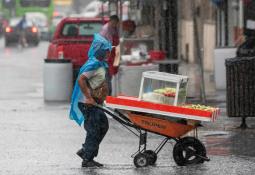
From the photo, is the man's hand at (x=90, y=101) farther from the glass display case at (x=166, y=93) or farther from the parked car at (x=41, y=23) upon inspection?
the parked car at (x=41, y=23)

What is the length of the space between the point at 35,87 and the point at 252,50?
21.5ft

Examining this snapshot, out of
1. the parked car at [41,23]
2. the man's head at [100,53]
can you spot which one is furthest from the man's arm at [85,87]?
the parked car at [41,23]

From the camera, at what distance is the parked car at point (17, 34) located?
180 feet

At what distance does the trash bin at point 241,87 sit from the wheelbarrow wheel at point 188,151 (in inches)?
131

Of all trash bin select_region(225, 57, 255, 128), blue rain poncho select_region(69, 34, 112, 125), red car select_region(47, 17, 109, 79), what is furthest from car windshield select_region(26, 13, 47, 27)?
blue rain poncho select_region(69, 34, 112, 125)

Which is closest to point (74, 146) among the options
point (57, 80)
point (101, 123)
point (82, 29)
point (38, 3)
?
point (101, 123)

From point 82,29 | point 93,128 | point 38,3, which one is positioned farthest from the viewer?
point 38,3

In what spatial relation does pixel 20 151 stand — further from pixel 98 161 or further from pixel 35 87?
pixel 35 87

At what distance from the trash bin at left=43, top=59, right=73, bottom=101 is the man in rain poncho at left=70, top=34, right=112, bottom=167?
9.18m

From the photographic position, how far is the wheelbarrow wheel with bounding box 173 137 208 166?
11727 mm

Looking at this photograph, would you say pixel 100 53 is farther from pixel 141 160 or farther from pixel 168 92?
pixel 141 160

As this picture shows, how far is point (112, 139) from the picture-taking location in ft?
47.3

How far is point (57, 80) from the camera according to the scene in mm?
21000

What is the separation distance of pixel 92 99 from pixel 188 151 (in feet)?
4.11
